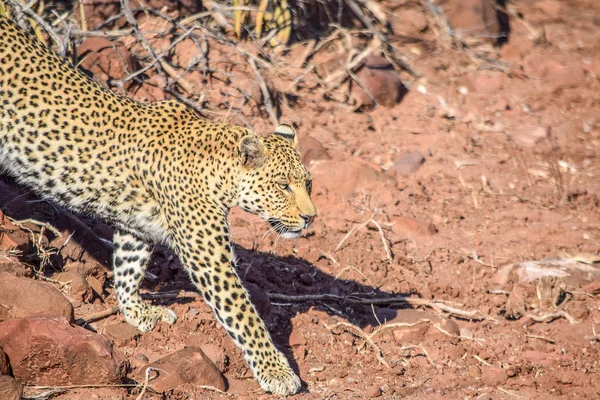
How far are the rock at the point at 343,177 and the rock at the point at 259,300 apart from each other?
8.63 feet

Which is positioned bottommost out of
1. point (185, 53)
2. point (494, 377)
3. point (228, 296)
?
point (494, 377)

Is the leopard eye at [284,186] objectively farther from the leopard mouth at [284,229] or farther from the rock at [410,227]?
the rock at [410,227]

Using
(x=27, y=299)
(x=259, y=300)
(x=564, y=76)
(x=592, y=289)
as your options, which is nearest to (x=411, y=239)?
(x=592, y=289)

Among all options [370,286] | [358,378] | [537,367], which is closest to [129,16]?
[370,286]

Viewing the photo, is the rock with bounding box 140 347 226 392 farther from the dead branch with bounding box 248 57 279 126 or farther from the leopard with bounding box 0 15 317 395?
the dead branch with bounding box 248 57 279 126

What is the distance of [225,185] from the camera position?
22.8 ft

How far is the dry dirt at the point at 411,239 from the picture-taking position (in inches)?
299

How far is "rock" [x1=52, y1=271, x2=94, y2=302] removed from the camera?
297 inches

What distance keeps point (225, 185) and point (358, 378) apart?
2.08 m

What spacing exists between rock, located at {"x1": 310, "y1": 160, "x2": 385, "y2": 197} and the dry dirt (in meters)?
0.02

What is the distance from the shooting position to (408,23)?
15445 mm

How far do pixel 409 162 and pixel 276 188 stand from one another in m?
5.04

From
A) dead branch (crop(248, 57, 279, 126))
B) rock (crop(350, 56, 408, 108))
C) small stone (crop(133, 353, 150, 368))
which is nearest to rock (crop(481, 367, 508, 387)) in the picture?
small stone (crop(133, 353, 150, 368))

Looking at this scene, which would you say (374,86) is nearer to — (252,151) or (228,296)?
(252,151)
